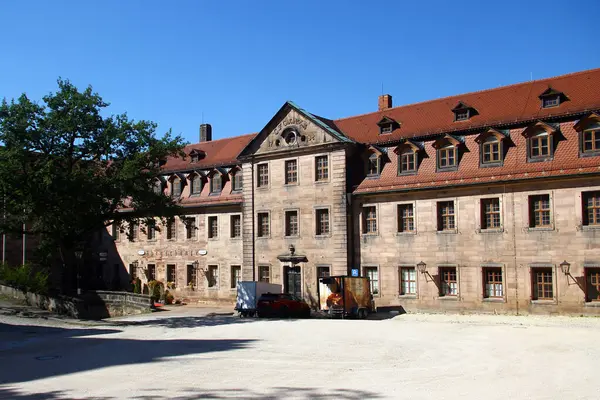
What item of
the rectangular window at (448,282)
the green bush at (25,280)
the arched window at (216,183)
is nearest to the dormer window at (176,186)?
the arched window at (216,183)

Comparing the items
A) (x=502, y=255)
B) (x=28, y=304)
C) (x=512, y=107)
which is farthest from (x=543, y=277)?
(x=28, y=304)

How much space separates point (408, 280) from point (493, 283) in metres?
4.77

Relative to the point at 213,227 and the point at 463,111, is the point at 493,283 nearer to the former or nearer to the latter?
the point at 463,111

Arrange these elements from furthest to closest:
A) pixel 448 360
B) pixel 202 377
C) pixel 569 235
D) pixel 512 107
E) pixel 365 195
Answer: pixel 365 195, pixel 512 107, pixel 569 235, pixel 448 360, pixel 202 377

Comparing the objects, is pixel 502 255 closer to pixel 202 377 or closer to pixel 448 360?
pixel 448 360

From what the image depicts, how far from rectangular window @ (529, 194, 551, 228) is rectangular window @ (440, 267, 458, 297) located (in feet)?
15.9

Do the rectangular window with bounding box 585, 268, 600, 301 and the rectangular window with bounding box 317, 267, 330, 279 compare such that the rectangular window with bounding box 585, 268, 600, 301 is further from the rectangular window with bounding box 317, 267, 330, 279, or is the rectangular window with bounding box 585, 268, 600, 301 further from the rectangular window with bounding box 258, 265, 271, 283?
the rectangular window with bounding box 258, 265, 271, 283

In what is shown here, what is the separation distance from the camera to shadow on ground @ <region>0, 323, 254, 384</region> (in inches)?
657

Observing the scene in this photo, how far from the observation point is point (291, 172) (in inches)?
1550

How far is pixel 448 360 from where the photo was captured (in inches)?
688

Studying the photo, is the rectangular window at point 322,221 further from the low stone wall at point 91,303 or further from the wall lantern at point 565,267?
the wall lantern at point 565,267

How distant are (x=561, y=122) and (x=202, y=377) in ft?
75.5

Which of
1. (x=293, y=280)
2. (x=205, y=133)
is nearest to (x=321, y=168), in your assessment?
(x=293, y=280)

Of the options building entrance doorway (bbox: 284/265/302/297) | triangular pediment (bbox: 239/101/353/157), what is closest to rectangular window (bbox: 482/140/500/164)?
triangular pediment (bbox: 239/101/353/157)
